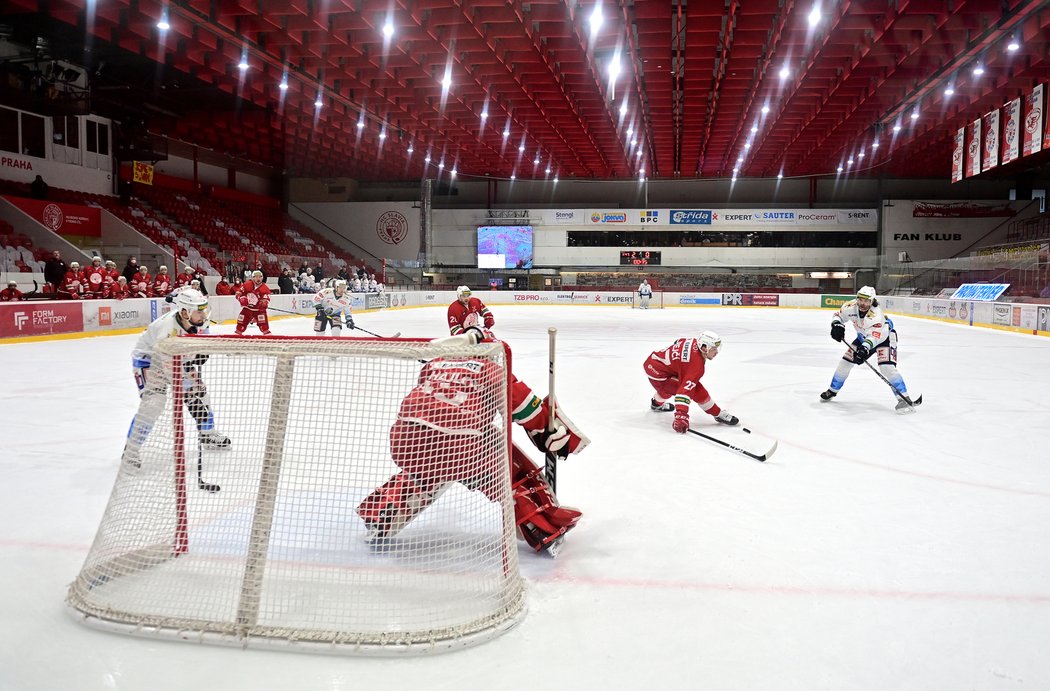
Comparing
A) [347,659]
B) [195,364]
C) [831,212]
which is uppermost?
[831,212]

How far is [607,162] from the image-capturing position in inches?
1257

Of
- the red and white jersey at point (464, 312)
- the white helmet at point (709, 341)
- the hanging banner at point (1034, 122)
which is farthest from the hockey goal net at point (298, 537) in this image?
the hanging banner at point (1034, 122)

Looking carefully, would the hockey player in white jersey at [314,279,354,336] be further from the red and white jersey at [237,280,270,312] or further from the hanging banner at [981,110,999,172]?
the hanging banner at [981,110,999,172]

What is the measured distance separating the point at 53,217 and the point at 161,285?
25.9 ft

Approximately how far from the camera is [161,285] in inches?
684

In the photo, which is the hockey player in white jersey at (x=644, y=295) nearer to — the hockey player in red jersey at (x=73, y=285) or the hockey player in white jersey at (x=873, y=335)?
the hockey player in red jersey at (x=73, y=285)

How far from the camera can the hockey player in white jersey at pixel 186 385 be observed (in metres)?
3.24

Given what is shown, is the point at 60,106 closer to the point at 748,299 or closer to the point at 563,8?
the point at 563,8

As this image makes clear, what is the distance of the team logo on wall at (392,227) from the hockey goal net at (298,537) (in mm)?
34835

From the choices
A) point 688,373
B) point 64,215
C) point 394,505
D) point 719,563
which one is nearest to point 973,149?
point 688,373

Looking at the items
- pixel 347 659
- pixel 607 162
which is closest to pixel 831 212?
pixel 607 162

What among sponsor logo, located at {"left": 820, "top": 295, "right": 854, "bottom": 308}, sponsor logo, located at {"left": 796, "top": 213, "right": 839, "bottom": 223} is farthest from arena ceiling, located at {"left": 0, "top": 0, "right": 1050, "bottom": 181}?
sponsor logo, located at {"left": 796, "top": 213, "right": 839, "bottom": 223}

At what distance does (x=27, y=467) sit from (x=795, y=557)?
483cm

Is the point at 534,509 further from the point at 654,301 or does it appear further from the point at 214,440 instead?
the point at 654,301
